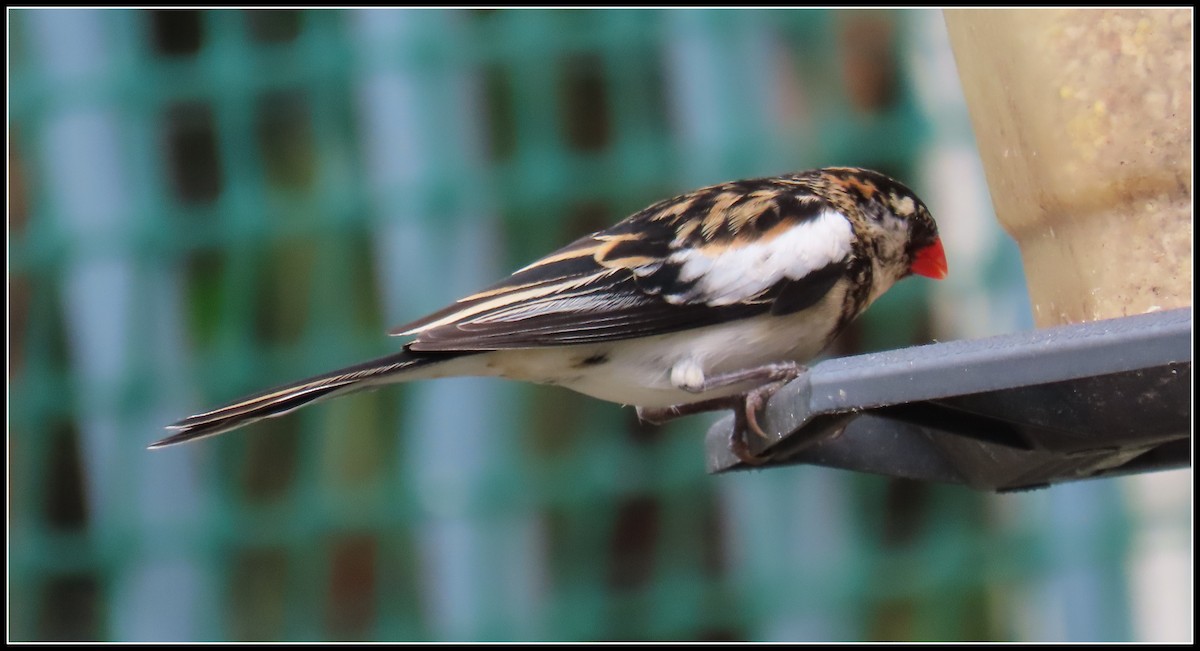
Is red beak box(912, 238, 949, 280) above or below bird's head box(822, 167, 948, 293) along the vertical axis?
below

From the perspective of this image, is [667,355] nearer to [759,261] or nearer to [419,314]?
[759,261]

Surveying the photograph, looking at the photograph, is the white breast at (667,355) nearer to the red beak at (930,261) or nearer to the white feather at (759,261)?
the white feather at (759,261)

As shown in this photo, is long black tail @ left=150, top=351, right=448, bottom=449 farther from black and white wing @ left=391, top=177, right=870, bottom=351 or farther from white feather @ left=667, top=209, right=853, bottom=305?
white feather @ left=667, top=209, right=853, bottom=305

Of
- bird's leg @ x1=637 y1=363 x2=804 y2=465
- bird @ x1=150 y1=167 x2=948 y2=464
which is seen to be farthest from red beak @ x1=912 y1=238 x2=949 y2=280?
bird's leg @ x1=637 y1=363 x2=804 y2=465

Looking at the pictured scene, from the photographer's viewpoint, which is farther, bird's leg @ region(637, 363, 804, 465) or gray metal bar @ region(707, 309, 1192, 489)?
bird's leg @ region(637, 363, 804, 465)

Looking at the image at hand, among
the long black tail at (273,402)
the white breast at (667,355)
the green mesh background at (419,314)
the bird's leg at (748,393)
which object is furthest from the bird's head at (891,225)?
the green mesh background at (419,314)

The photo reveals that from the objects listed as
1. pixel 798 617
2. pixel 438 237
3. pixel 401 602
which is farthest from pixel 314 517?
pixel 798 617

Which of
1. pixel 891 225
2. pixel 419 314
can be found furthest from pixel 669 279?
pixel 419 314
